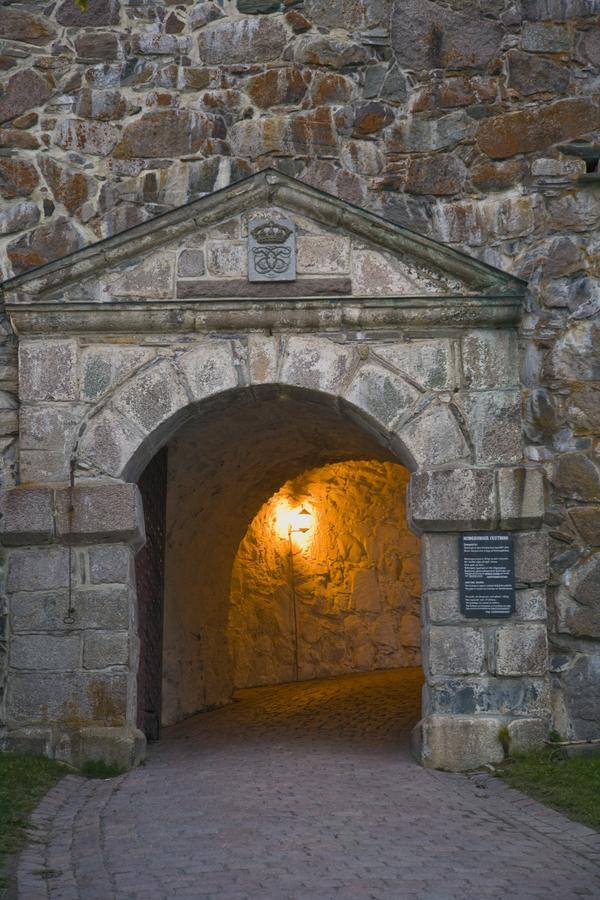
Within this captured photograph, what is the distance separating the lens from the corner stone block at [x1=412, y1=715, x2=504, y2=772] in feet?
20.0

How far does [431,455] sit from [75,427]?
188 centimetres

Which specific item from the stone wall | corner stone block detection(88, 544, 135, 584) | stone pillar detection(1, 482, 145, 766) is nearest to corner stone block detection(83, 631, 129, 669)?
stone pillar detection(1, 482, 145, 766)

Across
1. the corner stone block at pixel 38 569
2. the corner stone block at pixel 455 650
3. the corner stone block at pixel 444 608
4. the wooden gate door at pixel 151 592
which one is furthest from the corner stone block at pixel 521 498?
the corner stone block at pixel 38 569

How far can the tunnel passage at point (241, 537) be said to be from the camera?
7801mm

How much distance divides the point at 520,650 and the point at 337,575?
526 cm

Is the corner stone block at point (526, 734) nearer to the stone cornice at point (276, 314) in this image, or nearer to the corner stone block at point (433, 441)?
the corner stone block at point (433, 441)

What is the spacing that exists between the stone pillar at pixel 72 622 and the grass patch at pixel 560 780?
1.94m

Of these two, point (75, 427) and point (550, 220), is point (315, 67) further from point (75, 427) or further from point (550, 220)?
point (75, 427)

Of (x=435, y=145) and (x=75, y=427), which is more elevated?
(x=435, y=145)

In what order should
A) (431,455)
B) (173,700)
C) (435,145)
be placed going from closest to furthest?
1. (431,455)
2. (435,145)
3. (173,700)

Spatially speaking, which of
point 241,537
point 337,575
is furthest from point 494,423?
point 337,575

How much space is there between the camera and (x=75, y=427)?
253 inches

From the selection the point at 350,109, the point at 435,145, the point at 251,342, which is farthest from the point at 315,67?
the point at 251,342

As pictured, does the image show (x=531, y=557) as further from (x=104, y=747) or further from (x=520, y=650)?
(x=104, y=747)
